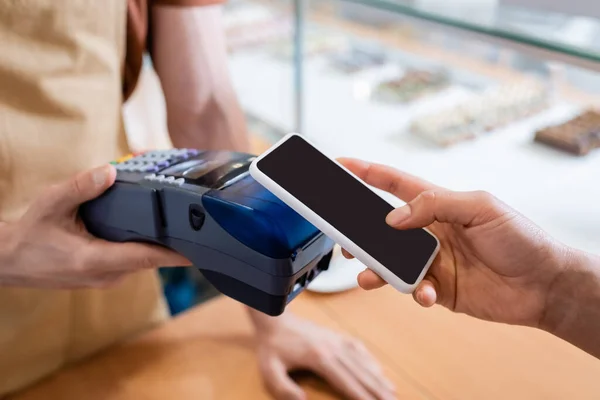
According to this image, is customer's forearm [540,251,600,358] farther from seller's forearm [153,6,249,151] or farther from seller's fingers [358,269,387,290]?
seller's forearm [153,6,249,151]

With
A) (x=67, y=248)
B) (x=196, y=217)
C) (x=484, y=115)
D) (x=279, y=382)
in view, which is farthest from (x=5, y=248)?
(x=484, y=115)

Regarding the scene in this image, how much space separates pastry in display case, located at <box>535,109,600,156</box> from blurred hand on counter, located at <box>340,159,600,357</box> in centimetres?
38

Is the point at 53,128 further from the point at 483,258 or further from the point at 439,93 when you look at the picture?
the point at 439,93

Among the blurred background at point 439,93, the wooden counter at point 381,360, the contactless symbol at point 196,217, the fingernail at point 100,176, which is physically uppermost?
the fingernail at point 100,176

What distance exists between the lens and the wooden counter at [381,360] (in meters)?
0.61

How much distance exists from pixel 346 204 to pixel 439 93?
2.16 ft

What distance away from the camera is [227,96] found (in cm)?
77

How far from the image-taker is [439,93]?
1.08m

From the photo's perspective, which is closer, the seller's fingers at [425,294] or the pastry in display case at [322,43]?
the seller's fingers at [425,294]

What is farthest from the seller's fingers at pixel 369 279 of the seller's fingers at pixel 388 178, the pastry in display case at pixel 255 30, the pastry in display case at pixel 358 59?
the pastry in display case at pixel 255 30

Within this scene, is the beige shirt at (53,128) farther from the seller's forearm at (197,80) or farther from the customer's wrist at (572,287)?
the customer's wrist at (572,287)

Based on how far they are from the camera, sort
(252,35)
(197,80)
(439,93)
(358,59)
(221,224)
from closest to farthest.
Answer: (221,224) → (197,80) → (439,93) → (358,59) → (252,35)

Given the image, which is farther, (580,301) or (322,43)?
(322,43)

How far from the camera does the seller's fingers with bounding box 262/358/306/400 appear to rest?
61 cm
